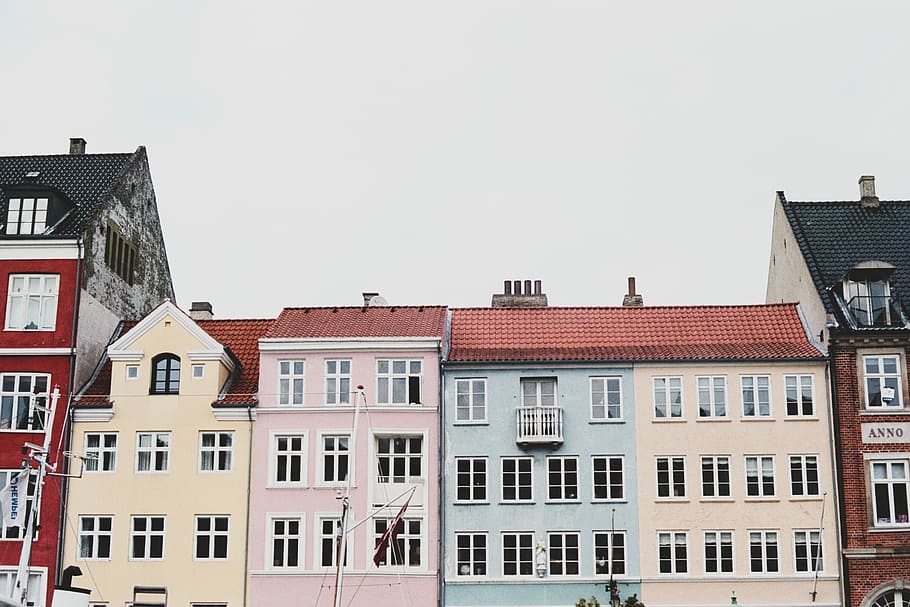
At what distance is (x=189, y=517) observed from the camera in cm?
4531

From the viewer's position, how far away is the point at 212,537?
1777 inches

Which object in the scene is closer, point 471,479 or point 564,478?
point 564,478

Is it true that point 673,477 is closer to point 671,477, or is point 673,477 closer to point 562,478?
point 671,477

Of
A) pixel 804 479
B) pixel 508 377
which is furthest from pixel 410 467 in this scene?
pixel 804 479

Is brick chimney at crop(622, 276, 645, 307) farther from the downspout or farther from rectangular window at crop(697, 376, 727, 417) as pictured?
the downspout

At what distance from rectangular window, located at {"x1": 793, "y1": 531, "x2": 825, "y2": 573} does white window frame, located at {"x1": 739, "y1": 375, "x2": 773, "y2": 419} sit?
4.28 m

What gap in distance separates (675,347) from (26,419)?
76.7 feet

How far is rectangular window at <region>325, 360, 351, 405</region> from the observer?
46250 millimetres

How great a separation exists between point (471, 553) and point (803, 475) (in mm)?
11808

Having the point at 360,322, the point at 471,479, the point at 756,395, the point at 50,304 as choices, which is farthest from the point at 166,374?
the point at 756,395

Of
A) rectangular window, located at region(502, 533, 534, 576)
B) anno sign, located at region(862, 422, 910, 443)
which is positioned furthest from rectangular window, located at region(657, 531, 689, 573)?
anno sign, located at region(862, 422, 910, 443)

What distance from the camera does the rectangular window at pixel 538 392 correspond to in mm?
46281

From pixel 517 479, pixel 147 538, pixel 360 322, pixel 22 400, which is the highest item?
pixel 360 322

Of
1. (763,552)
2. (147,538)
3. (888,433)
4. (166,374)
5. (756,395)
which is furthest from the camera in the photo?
(166,374)
